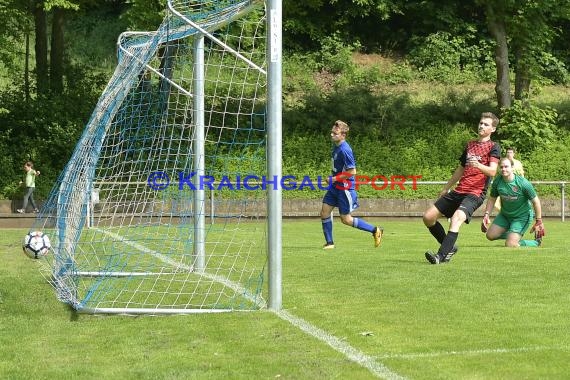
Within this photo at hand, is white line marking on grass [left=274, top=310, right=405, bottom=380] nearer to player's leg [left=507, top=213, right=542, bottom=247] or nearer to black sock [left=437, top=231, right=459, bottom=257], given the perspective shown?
black sock [left=437, top=231, right=459, bottom=257]

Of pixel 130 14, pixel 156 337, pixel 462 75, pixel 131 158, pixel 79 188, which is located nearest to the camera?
pixel 156 337

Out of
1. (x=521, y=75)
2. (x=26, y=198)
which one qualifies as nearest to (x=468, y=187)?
(x=26, y=198)

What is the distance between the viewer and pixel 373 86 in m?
34.2

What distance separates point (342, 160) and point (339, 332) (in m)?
7.11

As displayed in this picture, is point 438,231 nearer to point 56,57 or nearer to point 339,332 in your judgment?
point 339,332

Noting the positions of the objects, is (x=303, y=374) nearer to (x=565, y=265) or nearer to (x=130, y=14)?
(x=565, y=265)

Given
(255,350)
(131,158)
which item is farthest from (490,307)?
(131,158)

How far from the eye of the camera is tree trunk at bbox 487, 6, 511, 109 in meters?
30.2

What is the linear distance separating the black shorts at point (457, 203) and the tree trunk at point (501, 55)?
65.3 feet

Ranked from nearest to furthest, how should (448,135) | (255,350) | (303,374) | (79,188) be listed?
(303,374) → (255,350) → (79,188) → (448,135)

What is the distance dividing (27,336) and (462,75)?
98.3ft

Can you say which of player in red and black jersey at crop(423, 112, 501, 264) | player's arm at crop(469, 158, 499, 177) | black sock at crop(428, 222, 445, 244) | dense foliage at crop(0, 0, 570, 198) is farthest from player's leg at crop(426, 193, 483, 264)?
dense foliage at crop(0, 0, 570, 198)

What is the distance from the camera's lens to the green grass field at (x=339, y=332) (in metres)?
5.61

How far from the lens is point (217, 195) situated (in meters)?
24.4
